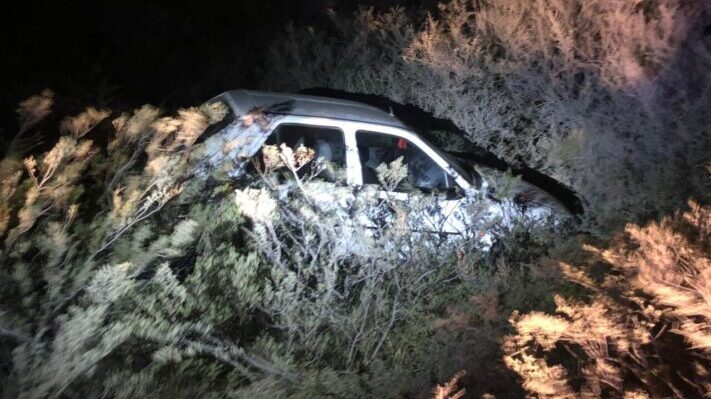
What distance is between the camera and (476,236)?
4250 mm

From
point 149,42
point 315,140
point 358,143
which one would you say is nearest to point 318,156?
point 315,140

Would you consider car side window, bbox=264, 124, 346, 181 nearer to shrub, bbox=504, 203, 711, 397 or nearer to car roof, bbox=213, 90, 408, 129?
car roof, bbox=213, 90, 408, 129

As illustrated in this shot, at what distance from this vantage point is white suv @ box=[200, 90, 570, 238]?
445cm

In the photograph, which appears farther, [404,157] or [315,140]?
[404,157]

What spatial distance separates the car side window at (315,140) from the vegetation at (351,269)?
31 centimetres

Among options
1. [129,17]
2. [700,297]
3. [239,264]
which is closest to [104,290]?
[239,264]

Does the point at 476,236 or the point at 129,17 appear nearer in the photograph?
the point at 476,236

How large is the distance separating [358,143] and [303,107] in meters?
0.61

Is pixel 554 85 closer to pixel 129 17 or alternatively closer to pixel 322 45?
pixel 322 45

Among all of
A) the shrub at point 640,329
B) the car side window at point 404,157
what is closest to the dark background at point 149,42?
the car side window at point 404,157

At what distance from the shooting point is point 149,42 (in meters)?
10.9

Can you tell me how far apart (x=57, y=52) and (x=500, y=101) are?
7.85 m

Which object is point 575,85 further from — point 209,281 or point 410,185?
point 209,281

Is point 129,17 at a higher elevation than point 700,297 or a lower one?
higher
